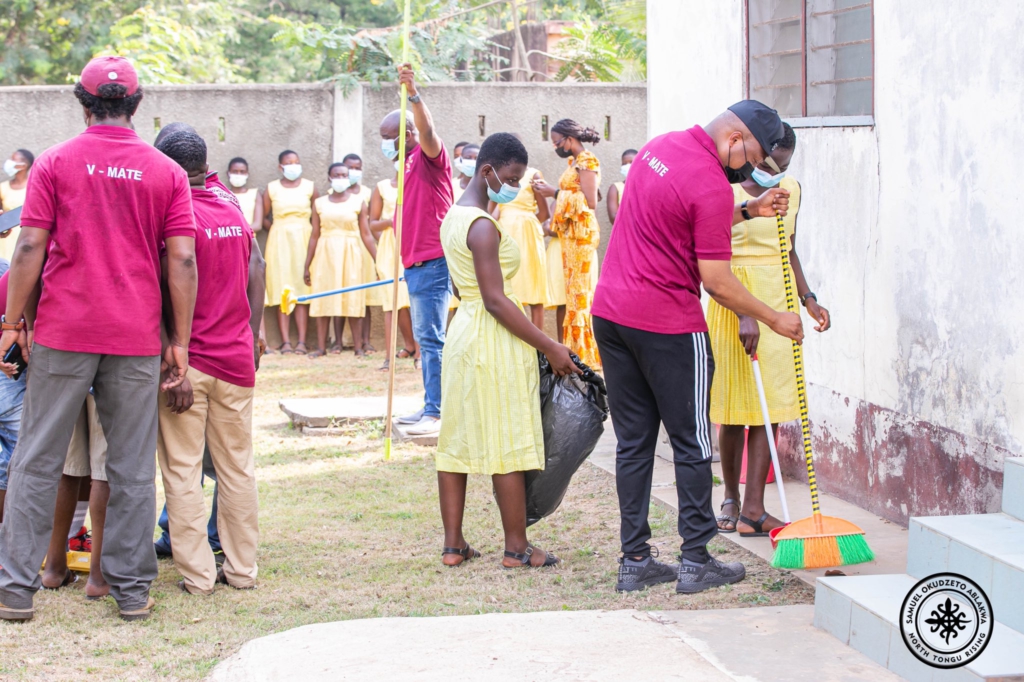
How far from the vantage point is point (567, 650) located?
12.4ft

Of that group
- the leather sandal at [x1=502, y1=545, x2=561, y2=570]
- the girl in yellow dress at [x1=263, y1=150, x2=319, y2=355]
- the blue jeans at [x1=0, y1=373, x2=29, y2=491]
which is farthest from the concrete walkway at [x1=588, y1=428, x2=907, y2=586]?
the girl in yellow dress at [x1=263, y1=150, x2=319, y2=355]

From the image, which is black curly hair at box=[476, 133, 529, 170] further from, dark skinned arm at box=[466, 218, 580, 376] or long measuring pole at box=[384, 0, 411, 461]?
long measuring pole at box=[384, 0, 411, 461]

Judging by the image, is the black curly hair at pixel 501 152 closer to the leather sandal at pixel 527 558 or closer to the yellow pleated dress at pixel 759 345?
the yellow pleated dress at pixel 759 345

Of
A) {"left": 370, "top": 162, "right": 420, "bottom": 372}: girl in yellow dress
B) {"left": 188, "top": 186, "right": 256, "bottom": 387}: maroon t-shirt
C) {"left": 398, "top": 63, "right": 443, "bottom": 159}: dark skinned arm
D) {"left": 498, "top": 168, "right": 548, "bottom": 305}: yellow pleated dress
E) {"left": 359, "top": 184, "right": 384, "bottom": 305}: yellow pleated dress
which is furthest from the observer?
{"left": 359, "top": 184, "right": 384, "bottom": 305}: yellow pleated dress

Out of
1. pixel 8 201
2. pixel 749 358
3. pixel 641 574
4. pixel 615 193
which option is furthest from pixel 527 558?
pixel 8 201

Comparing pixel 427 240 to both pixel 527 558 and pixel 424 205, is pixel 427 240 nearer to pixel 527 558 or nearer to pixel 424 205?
pixel 424 205

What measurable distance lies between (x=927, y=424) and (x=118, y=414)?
3.42 metres

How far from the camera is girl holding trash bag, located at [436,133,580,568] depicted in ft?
15.9

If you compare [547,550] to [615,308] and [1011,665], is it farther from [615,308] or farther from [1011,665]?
[1011,665]

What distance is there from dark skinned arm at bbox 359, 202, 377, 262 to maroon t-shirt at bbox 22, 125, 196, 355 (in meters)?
8.10

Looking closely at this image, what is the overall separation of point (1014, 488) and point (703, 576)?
1214 mm

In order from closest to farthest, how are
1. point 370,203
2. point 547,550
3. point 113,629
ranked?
point 113,629 < point 547,550 < point 370,203

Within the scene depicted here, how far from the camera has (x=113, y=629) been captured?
4.24m

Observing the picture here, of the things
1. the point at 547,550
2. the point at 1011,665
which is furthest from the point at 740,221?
the point at 1011,665
